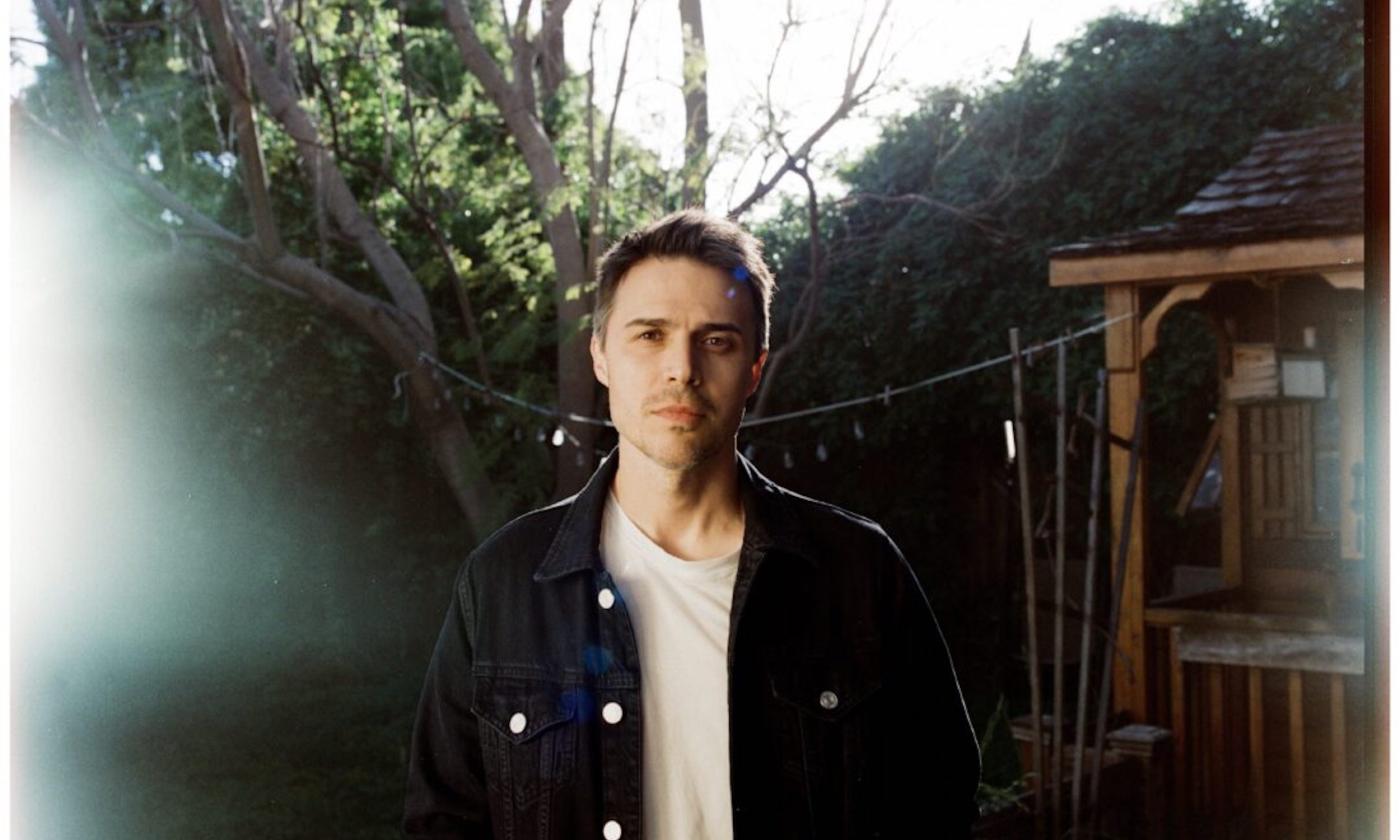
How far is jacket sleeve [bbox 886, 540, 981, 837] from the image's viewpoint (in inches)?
73.9

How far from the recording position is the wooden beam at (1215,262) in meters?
5.32

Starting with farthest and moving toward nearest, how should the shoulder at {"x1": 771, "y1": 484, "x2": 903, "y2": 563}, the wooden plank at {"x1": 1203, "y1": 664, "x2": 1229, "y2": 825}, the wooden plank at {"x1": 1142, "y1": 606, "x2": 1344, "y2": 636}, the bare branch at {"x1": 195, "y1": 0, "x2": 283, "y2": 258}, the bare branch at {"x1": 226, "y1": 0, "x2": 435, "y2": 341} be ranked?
the bare branch at {"x1": 226, "y1": 0, "x2": 435, "y2": 341}
the bare branch at {"x1": 195, "y1": 0, "x2": 283, "y2": 258}
the wooden plank at {"x1": 1203, "y1": 664, "x2": 1229, "y2": 825}
the wooden plank at {"x1": 1142, "y1": 606, "x2": 1344, "y2": 636}
the shoulder at {"x1": 771, "y1": 484, "x2": 903, "y2": 563}

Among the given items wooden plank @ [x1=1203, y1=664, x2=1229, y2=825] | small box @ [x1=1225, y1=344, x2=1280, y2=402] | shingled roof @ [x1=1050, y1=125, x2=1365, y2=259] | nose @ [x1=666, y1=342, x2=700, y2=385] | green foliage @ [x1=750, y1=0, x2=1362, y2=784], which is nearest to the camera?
nose @ [x1=666, y1=342, x2=700, y2=385]

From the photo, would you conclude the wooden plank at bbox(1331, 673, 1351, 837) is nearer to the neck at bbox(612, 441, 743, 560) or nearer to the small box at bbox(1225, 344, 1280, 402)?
the small box at bbox(1225, 344, 1280, 402)

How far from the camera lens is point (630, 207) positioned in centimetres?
805

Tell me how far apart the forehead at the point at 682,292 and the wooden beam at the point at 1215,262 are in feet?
13.3

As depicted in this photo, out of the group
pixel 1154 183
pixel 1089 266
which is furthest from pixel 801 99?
pixel 1154 183

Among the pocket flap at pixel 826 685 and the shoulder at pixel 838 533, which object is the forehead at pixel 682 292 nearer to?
the shoulder at pixel 838 533

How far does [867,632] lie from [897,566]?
99 millimetres

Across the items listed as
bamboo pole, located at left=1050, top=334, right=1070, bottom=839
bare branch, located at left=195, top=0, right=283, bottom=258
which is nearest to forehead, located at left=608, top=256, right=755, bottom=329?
bamboo pole, located at left=1050, top=334, right=1070, bottom=839

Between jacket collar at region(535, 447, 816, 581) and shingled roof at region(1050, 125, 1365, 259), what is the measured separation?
13.3ft

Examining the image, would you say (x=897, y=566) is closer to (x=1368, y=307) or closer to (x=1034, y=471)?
(x=1368, y=307)

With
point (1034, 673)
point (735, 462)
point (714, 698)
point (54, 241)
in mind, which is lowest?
point (1034, 673)

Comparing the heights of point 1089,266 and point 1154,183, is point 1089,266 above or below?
below
